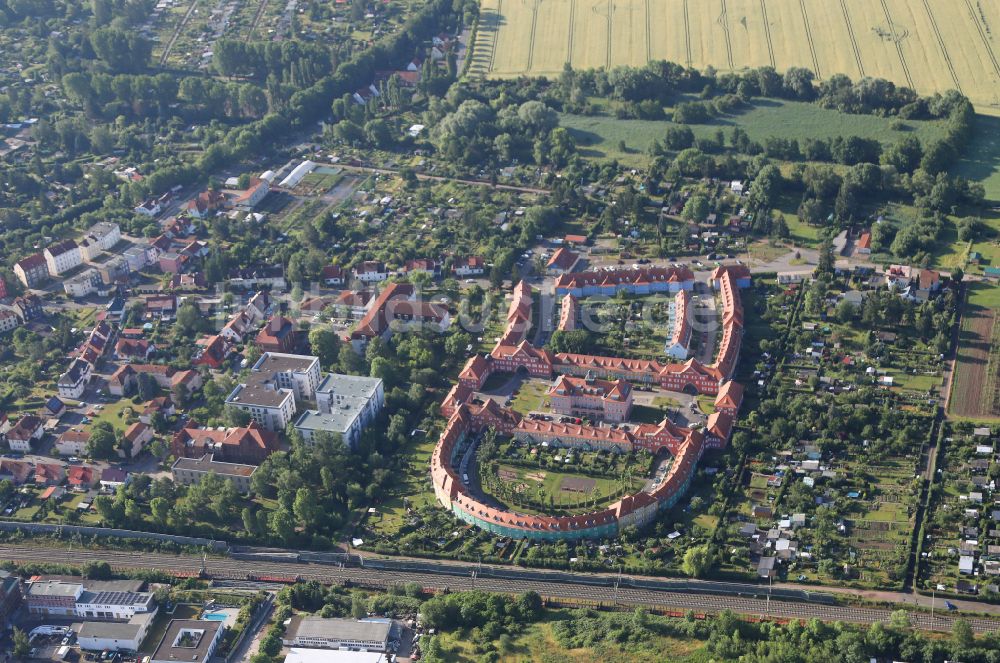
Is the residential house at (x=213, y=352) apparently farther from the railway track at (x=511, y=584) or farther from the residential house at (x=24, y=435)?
the railway track at (x=511, y=584)

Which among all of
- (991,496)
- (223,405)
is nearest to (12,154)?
(223,405)

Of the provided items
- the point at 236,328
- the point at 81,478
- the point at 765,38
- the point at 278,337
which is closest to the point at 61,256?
the point at 236,328

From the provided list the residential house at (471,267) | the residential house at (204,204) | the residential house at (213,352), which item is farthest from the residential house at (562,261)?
the residential house at (204,204)

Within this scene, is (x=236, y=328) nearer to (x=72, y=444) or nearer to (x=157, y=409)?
(x=157, y=409)

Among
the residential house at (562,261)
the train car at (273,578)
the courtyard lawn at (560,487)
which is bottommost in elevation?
the train car at (273,578)

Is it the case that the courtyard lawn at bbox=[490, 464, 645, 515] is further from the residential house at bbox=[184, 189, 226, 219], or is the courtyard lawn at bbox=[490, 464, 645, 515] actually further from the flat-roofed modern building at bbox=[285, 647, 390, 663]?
the residential house at bbox=[184, 189, 226, 219]
